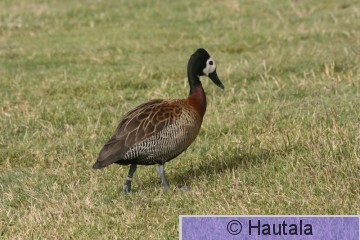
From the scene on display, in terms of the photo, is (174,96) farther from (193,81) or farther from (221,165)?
(193,81)

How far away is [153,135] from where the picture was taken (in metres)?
7.66

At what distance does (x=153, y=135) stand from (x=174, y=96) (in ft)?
15.0

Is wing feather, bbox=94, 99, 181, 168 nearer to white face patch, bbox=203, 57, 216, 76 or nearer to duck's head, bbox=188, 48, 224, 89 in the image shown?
duck's head, bbox=188, 48, 224, 89

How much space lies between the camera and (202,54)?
8.41 m

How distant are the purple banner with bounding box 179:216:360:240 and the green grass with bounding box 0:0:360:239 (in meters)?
0.26

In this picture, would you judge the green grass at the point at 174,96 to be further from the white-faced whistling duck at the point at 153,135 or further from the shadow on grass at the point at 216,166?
the white-faced whistling duck at the point at 153,135

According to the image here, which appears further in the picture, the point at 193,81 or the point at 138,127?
the point at 193,81

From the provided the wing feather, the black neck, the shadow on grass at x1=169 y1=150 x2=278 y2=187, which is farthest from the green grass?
the black neck

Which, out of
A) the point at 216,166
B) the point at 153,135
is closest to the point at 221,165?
the point at 216,166

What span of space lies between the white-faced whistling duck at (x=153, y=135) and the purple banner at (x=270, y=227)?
109cm

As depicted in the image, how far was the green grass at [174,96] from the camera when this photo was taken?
7312mm

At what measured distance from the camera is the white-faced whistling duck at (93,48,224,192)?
7574mm

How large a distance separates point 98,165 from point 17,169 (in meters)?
2.00

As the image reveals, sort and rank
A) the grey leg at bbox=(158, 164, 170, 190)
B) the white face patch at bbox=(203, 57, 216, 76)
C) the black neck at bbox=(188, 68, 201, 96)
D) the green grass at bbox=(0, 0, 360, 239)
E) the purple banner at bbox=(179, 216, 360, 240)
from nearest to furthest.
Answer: the purple banner at bbox=(179, 216, 360, 240), the green grass at bbox=(0, 0, 360, 239), the grey leg at bbox=(158, 164, 170, 190), the black neck at bbox=(188, 68, 201, 96), the white face patch at bbox=(203, 57, 216, 76)
